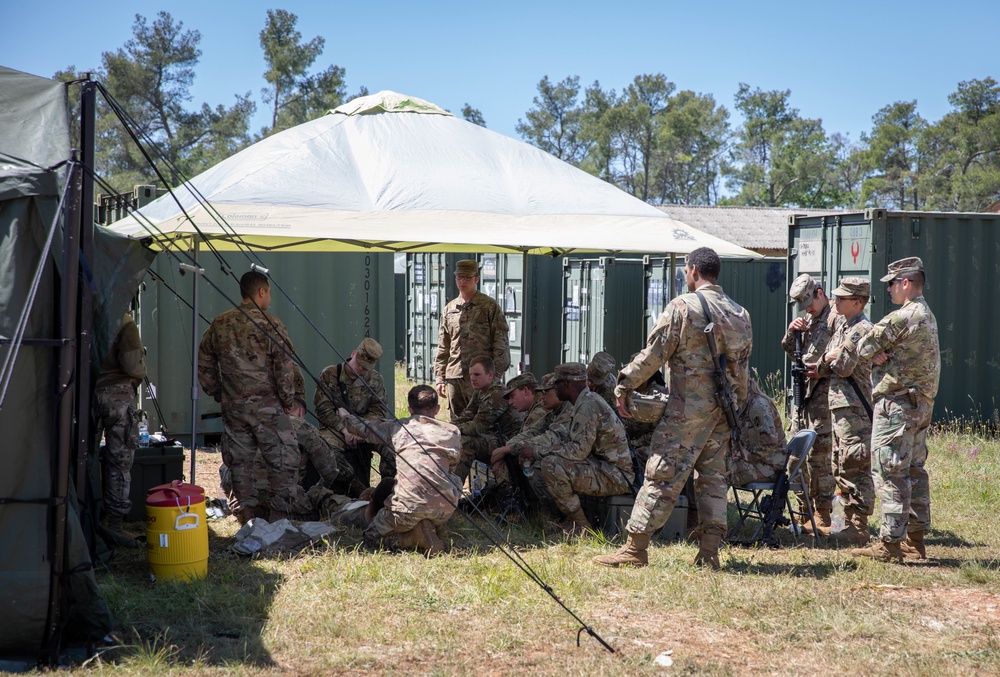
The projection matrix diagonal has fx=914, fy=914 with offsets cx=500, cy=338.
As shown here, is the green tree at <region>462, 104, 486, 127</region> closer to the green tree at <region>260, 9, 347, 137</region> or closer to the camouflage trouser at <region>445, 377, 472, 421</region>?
the green tree at <region>260, 9, 347, 137</region>

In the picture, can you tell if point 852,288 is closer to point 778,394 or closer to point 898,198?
point 778,394

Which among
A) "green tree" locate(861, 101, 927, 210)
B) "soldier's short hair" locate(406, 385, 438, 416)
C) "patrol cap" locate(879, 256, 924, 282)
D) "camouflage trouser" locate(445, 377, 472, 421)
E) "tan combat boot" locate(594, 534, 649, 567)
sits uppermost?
"green tree" locate(861, 101, 927, 210)

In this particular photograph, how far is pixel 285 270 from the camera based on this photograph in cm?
1025

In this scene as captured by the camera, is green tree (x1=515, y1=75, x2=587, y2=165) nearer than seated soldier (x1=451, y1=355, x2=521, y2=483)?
No

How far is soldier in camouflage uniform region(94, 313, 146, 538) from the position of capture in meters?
6.18

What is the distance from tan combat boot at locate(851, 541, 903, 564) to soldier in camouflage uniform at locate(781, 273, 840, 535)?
29.7 inches

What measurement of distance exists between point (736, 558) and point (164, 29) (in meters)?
32.6

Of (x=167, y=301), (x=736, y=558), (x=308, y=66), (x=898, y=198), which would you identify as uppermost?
(x=308, y=66)

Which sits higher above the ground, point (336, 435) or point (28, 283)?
point (28, 283)

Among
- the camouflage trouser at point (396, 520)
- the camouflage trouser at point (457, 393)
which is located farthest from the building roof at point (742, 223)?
the camouflage trouser at point (396, 520)

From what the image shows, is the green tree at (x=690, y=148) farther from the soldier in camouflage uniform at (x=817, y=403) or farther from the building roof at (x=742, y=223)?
the soldier in camouflage uniform at (x=817, y=403)

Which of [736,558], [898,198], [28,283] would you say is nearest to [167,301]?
[28,283]

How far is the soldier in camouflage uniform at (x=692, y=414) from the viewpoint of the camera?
18.0 feet

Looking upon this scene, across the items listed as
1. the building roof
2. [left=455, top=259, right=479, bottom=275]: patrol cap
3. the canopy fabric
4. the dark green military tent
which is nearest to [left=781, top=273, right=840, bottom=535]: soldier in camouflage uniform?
the canopy fabric
